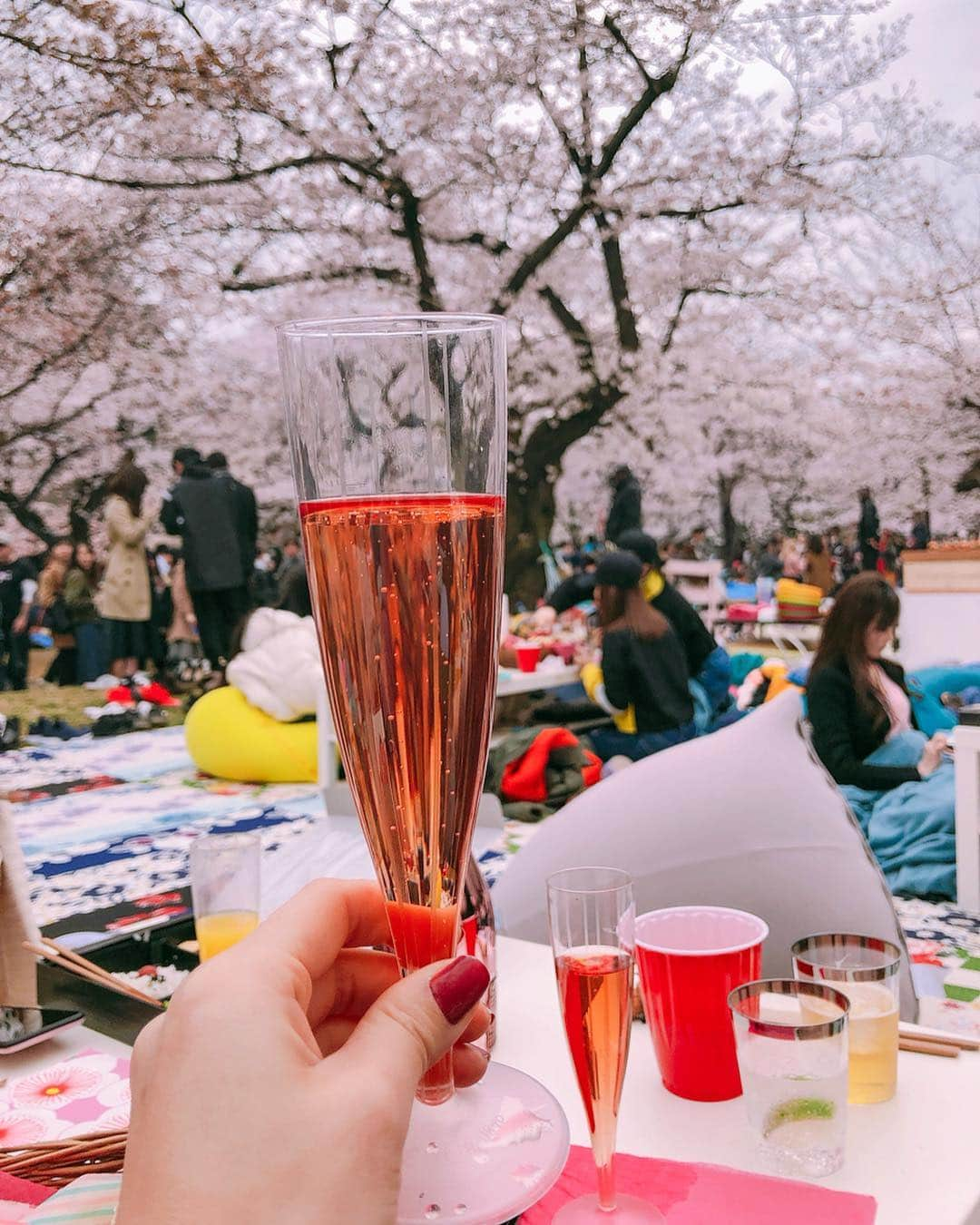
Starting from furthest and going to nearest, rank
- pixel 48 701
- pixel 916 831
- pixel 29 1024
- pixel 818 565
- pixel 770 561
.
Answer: pixel 770 561
pixel 818 565
pixel 48 701
pixel 916 831
pixel 29 1024

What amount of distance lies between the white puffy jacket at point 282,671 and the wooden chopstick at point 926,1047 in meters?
3.97

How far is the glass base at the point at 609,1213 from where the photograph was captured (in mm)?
498

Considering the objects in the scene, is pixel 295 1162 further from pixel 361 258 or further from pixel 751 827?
pixel 361 258

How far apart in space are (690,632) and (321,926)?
4.36 meters

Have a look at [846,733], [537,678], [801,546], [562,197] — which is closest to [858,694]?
[846,733]

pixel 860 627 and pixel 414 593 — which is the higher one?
pixel 414 593

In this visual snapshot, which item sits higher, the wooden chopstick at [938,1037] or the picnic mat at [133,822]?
the wooden chopstick at [938,1037]

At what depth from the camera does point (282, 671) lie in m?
4.64

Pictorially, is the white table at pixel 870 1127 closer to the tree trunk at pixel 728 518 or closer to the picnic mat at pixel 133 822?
the picnic mat at pixel 133 822

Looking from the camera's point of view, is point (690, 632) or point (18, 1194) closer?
point (18, 1194)

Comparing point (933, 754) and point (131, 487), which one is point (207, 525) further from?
point (933, 754)

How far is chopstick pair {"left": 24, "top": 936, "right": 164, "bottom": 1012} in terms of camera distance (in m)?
0.88

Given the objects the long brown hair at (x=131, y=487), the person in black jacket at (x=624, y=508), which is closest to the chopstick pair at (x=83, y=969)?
the person in black jacket at (x=624, y=508)

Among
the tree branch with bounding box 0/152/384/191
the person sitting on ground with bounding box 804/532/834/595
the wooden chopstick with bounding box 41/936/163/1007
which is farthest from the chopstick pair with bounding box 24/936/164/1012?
the tree branch with bounding box 0/152/384/191
